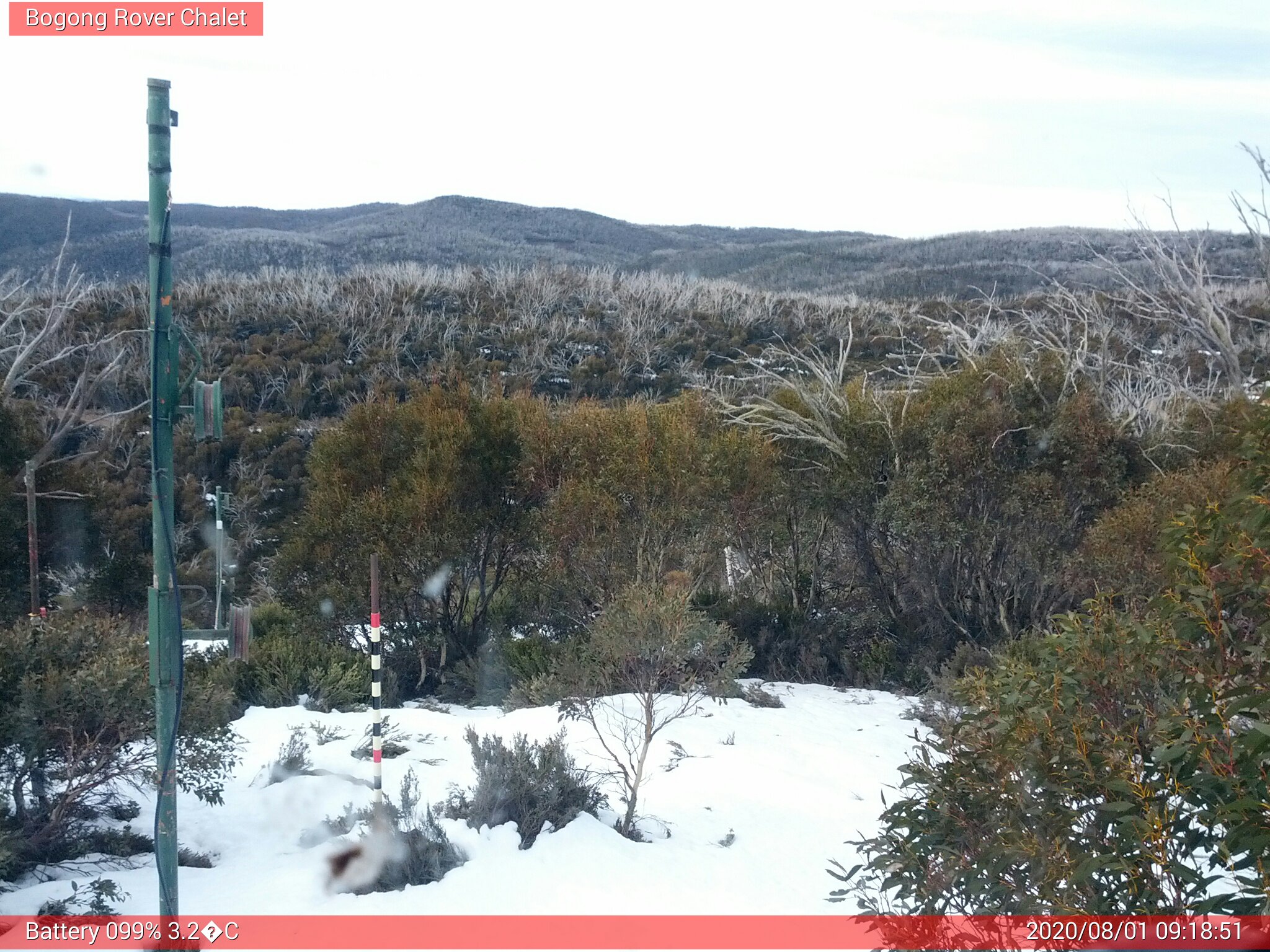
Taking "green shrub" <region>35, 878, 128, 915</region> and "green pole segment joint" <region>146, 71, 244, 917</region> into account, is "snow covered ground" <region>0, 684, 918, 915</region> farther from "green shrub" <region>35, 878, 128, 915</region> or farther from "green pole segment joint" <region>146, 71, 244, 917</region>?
"green pole segment joint" <region>146, 71, 244, 917</region>

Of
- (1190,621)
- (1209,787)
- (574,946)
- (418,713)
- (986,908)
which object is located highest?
(1190,621)

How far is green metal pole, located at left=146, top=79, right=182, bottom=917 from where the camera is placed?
136 inches

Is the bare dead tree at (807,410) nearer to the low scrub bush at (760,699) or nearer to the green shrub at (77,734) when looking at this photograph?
the low scrub bush at (760,699)

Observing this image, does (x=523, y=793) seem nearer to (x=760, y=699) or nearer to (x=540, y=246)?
(x=760, y=699)

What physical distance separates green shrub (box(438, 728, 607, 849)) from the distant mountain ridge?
2765 centimetres

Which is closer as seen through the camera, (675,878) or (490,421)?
(675,878)

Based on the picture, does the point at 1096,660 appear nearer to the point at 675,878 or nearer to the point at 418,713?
the point at 675,878

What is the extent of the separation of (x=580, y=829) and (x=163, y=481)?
2.90 metres

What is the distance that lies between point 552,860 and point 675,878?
0.62 m

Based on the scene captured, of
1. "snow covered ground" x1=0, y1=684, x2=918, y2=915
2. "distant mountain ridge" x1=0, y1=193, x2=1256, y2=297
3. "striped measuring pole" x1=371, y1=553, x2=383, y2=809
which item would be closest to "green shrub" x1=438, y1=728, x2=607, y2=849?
"snow covered ground" x1=0, y1=684, x2=918, y2=915

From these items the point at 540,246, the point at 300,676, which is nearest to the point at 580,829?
the point at 300,676

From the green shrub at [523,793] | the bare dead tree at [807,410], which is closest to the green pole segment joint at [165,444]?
the green shrub at [523,793]

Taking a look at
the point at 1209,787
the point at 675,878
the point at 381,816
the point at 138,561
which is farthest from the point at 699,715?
the point at 138,561

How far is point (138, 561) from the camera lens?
10469 millimetres
